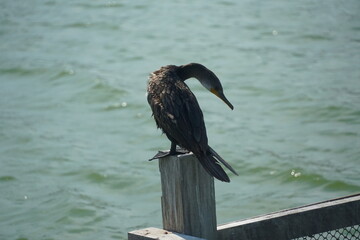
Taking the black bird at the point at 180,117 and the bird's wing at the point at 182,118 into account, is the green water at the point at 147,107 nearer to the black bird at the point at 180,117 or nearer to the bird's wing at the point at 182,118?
the black bird at the point at 180,117

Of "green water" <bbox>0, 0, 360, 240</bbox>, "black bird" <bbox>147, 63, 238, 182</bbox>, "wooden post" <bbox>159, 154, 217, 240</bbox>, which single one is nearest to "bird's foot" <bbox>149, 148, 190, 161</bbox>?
"black bird" <bbox>147, 63, 238, 182</bbox>

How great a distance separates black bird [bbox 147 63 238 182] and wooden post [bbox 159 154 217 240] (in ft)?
0.18

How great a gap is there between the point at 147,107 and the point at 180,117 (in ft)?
27.0

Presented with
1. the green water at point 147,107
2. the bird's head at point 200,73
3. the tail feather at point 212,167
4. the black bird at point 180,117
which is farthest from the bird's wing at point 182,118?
the green water at point 147,107

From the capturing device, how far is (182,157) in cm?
347

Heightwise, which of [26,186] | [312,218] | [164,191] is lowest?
[26,186]

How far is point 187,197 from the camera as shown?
3412 millimetres

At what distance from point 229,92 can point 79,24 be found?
16.7 feet

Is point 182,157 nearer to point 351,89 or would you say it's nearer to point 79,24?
point 351,89

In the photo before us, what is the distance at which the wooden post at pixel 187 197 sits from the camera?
342cm

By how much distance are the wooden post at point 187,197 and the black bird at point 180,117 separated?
0.05 m

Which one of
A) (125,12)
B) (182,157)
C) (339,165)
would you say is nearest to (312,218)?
(182,157)

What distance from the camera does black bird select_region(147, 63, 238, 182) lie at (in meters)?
3.57

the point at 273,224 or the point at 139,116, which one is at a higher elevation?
the point at 273,224
